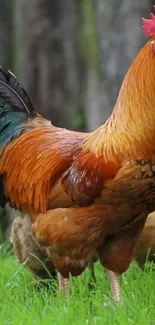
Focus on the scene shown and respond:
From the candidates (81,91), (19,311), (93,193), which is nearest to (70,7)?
(81,91)

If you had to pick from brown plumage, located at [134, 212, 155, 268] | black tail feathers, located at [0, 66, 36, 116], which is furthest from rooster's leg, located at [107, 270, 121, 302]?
black tail feathers, located at [0, 66, 36, 116]

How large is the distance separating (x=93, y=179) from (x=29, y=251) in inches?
42.3

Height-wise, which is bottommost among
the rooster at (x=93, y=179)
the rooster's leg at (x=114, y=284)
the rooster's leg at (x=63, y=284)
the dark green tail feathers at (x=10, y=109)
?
the rooster's leg at (x=114, y=284)

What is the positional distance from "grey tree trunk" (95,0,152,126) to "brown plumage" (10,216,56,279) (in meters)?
2.14

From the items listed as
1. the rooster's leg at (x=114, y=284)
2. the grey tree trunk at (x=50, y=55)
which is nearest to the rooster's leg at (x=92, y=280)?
the rooster's leg at (x=114, y=284)

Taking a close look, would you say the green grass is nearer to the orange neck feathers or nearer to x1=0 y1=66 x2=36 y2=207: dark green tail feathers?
x1=0 y1=66 x2=36 y2=207: dark green tail feathers

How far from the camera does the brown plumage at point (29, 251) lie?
19.5 feet

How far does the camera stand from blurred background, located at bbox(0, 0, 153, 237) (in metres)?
7.83

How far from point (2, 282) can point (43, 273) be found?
33 centimetres

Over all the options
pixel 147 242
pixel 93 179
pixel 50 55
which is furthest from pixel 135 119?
pixel 50 55

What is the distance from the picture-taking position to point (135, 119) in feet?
16.8

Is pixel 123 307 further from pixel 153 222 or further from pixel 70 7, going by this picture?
pixel 70 7

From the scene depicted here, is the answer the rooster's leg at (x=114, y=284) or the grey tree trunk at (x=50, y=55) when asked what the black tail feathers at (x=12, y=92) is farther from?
the grey tree trunk at (x=50, y=55)

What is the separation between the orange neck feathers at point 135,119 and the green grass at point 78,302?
0.84m
